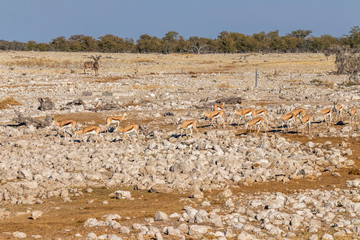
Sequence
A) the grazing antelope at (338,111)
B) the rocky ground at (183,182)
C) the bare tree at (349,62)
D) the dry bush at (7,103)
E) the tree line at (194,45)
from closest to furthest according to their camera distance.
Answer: the rocky ground at (183,182), the grazing antelope at (338,111), the dry bush at (7,103), the bare tree at (349,62), the tree line at (194,45)

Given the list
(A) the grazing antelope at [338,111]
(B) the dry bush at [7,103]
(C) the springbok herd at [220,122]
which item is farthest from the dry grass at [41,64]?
(A) the grazing antelope at [338,111]

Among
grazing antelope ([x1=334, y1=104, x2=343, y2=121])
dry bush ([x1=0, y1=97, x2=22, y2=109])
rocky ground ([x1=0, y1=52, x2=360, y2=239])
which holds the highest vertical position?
grazing antelope ([x1=334, y1=104, x2=343, y2=121])

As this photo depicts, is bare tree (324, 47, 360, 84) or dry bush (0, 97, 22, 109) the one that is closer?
dry bush (0, 97, 22, 109)

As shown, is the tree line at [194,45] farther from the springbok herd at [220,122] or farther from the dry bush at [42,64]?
the springbok herd at [220,122]

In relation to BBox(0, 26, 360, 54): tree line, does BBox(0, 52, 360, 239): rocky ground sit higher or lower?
lower

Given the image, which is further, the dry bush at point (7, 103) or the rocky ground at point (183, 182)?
the dry bush at point (7, 103)

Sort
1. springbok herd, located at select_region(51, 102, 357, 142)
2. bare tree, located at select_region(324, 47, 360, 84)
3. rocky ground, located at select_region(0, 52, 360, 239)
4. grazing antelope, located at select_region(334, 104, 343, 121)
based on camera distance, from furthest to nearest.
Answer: bare tree, located at select_region(324, 47, 360, 84) < grazing antelope, located at select_region(334, 104, 343, 121) < springbok herd, located at select_region(51, 102, 357, 142) < rocky ground, located at select_region(0, 52, 360, 239)

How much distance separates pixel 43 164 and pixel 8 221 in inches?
138

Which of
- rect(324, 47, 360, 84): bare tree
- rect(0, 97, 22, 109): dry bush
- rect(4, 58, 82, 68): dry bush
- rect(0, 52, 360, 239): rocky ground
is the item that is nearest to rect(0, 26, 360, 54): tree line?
rect(4, 58, 82, 68): dry bush

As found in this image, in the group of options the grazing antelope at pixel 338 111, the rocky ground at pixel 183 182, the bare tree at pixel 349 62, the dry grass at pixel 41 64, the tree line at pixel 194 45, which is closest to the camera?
the rocky ground at pixel 183 182

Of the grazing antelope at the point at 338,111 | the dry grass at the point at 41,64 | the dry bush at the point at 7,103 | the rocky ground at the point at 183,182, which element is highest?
the dry grass at the point at 41,64

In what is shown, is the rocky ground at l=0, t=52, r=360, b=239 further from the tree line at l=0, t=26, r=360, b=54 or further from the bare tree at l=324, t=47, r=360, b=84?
the tree line at l=0, t=26, r=360, b=54

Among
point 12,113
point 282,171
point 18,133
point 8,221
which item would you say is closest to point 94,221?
point 8,221

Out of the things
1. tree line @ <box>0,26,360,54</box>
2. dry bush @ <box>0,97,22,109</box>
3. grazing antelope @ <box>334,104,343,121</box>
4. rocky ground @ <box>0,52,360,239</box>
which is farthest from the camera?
tree line @ <box>0,26,360,54</box>
